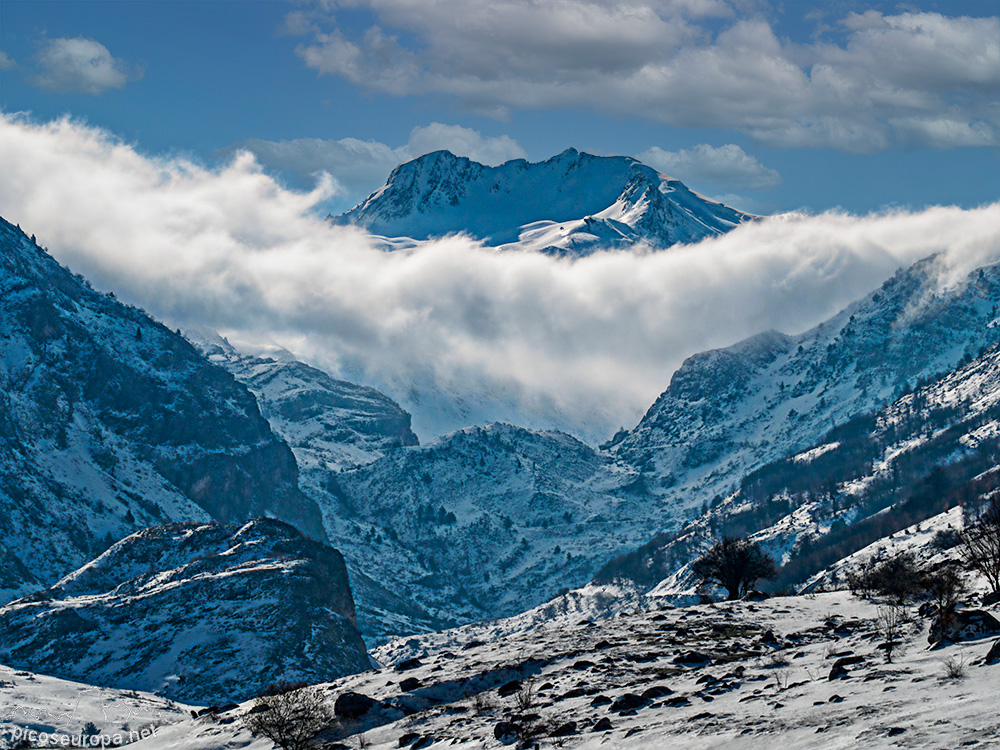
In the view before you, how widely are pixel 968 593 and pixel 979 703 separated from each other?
1723 inches

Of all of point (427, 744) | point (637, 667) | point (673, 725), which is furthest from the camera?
point (637, 667)

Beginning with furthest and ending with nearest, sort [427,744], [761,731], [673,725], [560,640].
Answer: [560,640] < [427,744] < [673,725] < [761,731]

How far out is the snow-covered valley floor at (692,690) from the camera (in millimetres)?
56844

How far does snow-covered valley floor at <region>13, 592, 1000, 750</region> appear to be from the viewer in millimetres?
56844

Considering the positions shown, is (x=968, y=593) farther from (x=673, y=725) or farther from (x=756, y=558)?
(x=756, y=558)

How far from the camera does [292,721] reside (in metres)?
83.3

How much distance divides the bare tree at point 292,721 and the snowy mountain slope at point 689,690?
1743 millimetres

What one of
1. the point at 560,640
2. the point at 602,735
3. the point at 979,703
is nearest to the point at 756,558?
the point at 560,640

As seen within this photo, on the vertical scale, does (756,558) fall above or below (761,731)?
above

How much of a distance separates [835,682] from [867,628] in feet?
82.9

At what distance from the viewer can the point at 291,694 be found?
91.2 metres

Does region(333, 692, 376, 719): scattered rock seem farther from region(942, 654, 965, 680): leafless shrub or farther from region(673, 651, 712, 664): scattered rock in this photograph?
region(942, 654, 965, 680): leafless shrub

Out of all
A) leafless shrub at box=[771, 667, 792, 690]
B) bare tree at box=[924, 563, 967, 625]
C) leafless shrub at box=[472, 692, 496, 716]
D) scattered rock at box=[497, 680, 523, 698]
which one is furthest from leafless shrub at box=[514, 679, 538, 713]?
bare tree at box=[924, 563, 967, 625]

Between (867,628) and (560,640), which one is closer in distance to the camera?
(867,628)
